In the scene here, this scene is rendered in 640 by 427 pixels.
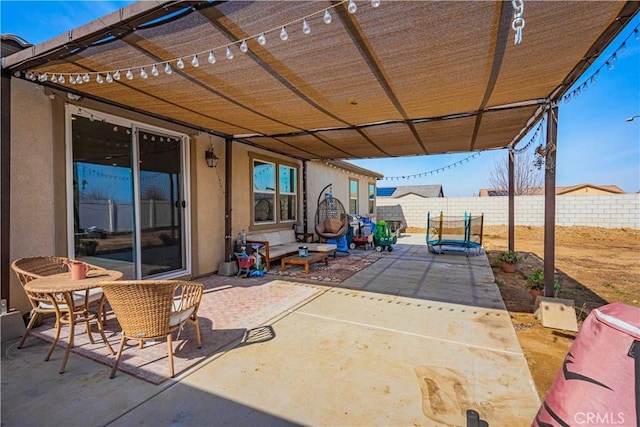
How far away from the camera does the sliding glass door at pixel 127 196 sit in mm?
3834

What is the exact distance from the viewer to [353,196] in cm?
1262

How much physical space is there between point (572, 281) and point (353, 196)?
8.20m

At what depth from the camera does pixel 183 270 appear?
504 cm

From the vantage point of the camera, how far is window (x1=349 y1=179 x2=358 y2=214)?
12.3m

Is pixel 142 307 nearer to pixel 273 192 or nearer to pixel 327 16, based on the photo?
pixel 327 16

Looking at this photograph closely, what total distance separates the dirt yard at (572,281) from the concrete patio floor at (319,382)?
0.61 ft

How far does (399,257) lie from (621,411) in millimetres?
6760

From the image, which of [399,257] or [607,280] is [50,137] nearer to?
[399,257]

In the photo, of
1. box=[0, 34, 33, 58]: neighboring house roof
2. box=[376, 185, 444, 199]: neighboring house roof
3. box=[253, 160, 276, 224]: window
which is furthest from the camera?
box=[376, 185, 444, 199]: neighboring house roof

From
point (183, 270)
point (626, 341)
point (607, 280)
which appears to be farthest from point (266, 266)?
point (607, 280)

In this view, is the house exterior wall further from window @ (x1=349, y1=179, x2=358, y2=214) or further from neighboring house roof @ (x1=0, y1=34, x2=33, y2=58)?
window @ (x1=349, y1=179, x2=358, y2=214)

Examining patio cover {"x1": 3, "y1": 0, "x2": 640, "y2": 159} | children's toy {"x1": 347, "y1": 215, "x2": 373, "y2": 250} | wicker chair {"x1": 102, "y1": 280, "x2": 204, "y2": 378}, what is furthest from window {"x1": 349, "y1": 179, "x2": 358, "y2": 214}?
wicker chair {"x1": 102, "y1": 280, "x2": 204, "y2": 378}

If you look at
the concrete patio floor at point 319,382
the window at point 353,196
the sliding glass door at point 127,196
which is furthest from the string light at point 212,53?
the window at point 353,196

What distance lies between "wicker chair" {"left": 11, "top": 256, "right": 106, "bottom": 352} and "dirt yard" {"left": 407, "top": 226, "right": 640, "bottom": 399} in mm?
3736
